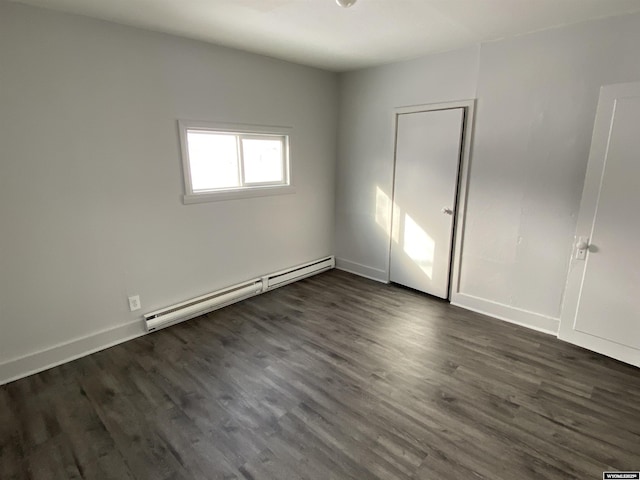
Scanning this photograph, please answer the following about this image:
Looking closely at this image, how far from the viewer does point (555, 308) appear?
9.57ft

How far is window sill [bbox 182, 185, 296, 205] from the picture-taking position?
10.1ft

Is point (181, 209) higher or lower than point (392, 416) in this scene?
higher

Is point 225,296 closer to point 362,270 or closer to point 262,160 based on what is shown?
point 262,160

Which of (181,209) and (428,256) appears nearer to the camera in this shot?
→ (181,209)

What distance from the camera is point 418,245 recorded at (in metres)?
3.75

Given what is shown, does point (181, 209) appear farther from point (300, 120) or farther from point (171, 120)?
point (300, 120)

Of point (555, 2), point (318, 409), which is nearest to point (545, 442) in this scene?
point (318, 409)

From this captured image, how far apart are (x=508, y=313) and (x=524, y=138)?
1.63m

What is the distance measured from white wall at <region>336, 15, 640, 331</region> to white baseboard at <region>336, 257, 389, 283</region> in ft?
3.15

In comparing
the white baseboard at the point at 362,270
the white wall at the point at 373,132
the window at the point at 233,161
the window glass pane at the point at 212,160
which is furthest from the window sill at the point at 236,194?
the white baseboard at the point at 362,270

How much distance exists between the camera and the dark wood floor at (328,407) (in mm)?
1718

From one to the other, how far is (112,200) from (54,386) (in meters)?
1.40

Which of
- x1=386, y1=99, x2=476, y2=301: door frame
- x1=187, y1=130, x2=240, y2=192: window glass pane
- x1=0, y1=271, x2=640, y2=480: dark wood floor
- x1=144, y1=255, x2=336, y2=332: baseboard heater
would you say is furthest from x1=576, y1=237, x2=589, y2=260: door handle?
x1=187, y1=130, x2=240, y2=192: window glass pane

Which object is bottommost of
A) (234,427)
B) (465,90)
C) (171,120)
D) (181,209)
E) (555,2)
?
(234,427)
